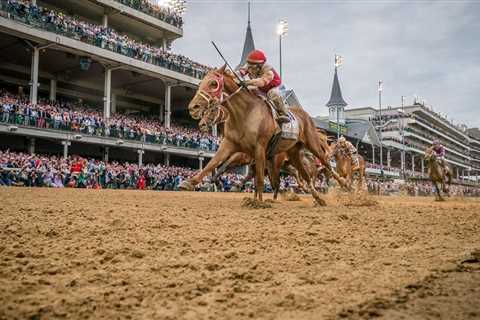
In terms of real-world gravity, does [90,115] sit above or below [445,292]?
above

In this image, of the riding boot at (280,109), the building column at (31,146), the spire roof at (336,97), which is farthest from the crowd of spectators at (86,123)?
the spire roof at (336,97)

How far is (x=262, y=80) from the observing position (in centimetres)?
763

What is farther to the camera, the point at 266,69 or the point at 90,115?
the point at 90,115

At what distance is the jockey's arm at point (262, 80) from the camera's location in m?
7.55

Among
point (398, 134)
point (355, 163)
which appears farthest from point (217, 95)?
point (398, 134)

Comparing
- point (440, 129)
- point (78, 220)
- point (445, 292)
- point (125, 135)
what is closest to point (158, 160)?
point (125, 135)

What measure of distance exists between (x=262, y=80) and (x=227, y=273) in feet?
18.5

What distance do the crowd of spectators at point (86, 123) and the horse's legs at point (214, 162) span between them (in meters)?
20.2

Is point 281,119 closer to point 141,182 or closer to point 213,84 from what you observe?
point 213,84

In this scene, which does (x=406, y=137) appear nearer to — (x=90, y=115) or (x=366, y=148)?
(x=366, y=148)

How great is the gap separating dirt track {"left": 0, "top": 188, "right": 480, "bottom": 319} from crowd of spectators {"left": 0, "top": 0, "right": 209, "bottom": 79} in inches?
1011

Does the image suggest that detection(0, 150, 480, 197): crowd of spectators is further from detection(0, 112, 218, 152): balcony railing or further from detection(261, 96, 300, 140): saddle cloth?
detection(261, 96, 300, 140): saddle cloth

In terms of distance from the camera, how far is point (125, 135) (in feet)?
94.6

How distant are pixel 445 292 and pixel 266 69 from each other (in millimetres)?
6369
